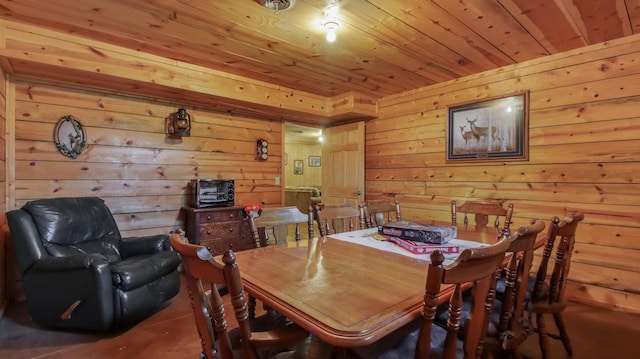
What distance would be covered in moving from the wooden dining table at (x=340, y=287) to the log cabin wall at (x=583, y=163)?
2.17 metres

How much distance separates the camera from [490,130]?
3299 millimetres

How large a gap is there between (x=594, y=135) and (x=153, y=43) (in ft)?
12.6

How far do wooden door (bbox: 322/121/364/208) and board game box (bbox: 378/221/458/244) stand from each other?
250 cm

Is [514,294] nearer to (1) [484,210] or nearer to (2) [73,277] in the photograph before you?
(1) [484,210]

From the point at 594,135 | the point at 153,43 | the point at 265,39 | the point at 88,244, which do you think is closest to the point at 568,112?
the point at 594,135

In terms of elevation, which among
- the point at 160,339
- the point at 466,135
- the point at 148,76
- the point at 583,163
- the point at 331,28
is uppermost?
the point at 331,28

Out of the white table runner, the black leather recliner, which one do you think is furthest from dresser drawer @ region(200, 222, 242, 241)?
the white table runner

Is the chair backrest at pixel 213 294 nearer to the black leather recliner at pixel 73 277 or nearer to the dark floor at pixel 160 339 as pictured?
the dark floor at pixel 160 339

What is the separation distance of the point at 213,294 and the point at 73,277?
195 cm

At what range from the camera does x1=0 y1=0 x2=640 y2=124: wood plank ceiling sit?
210 cm

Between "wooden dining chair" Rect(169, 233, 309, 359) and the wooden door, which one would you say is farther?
the wooden door

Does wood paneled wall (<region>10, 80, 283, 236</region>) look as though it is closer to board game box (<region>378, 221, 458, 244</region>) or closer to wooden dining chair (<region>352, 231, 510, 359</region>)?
board game box (<region>378, 221, 458, 244</region>)

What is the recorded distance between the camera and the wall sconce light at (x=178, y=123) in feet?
11.6

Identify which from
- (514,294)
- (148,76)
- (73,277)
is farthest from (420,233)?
(148,76)
